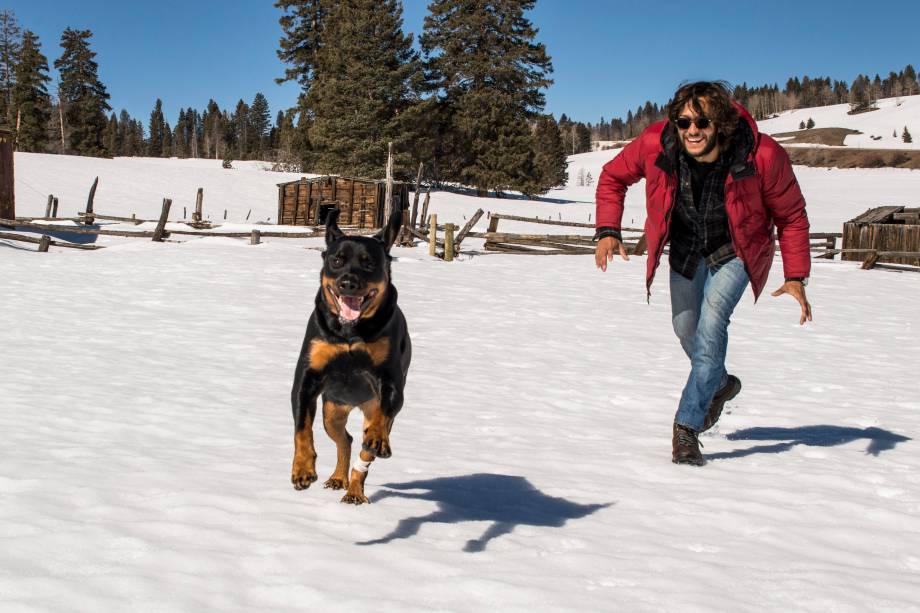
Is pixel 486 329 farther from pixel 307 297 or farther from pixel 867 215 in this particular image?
pixel 867 215

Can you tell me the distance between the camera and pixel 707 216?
15.1 feet

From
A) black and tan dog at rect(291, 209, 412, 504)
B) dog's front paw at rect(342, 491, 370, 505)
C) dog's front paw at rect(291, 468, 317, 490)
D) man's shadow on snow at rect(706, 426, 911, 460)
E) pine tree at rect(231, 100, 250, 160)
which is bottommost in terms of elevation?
man's shadow on snow at rect(706, 426, 911, 460)

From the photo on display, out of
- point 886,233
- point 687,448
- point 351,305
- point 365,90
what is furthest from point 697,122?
point 365,90

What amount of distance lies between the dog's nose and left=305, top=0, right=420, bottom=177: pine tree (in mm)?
48672

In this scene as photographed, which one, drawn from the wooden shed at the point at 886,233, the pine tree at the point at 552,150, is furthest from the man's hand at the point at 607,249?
the pine tree at the point at 552,150

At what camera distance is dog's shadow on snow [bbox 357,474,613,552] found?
359 centimetres

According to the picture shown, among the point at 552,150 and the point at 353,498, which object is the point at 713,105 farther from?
the point at 552,150

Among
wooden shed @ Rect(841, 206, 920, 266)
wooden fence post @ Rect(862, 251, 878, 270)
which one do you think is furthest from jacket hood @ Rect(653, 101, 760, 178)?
wooden shed @ Rect(841, 206, 920, 266)

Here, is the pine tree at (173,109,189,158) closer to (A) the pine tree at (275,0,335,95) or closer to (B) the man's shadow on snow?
(A) the pine tree at (275,0,335,95)

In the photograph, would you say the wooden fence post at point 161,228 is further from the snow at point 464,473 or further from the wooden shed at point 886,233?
the wooden shed at point 886,233

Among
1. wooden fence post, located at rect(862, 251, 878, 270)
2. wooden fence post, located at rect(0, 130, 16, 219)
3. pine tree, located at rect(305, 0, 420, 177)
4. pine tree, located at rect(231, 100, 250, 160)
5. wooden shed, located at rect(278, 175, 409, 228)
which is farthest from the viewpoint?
pine tree, located at rect(231, 100, 250, 160)

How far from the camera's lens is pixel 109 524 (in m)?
3.22

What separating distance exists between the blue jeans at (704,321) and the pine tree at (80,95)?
74883mm

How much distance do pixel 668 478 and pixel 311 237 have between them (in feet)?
83.2
